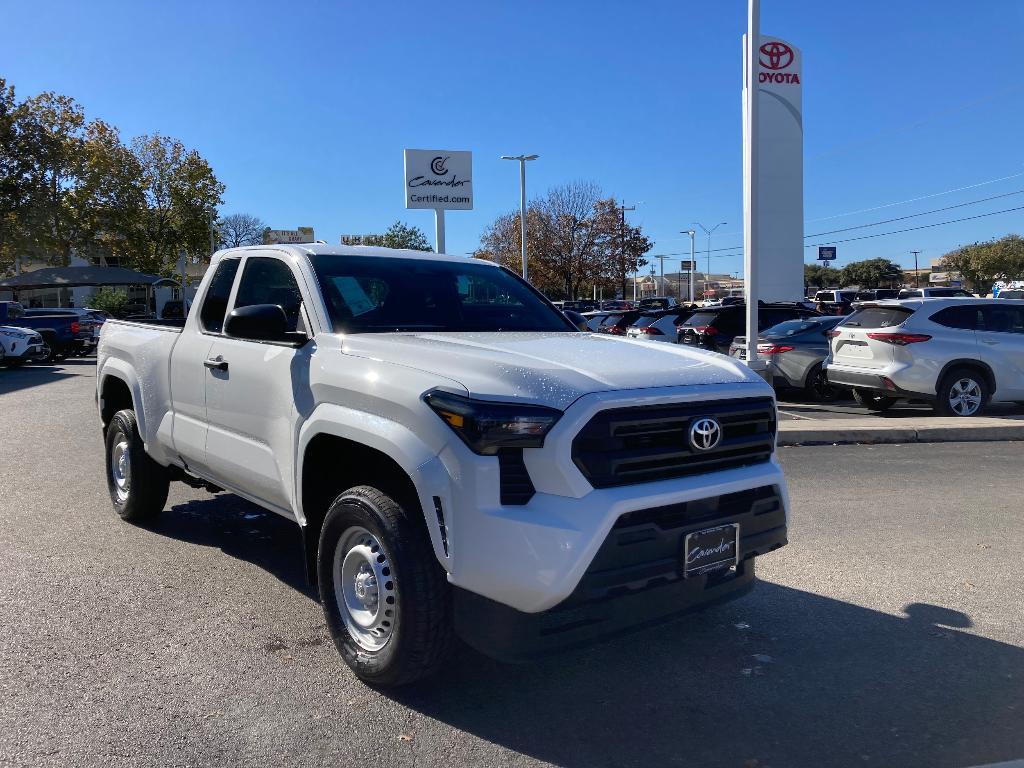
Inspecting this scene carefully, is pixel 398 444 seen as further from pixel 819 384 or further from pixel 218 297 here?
pixel 819 384

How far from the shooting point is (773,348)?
14.4 meters

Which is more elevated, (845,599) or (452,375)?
(452,375)

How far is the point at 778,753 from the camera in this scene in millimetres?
3104

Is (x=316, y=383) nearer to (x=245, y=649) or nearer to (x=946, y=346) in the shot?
(x=245, y=649)

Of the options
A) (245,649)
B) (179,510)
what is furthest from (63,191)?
(245,649)

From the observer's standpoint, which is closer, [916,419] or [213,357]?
[213,357]

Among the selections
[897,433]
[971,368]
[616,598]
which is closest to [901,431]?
[897,433]

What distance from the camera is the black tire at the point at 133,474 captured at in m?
6.09

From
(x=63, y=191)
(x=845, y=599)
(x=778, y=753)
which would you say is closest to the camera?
(x=778, y=753)

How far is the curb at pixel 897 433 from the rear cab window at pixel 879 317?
1.74 meters

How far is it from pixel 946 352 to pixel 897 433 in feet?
Result: 6.38

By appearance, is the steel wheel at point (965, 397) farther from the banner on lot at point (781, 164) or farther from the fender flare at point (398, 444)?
the banner on lot at point (781, 164)

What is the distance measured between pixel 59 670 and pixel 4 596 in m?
1.27

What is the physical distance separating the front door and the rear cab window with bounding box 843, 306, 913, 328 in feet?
31.0
